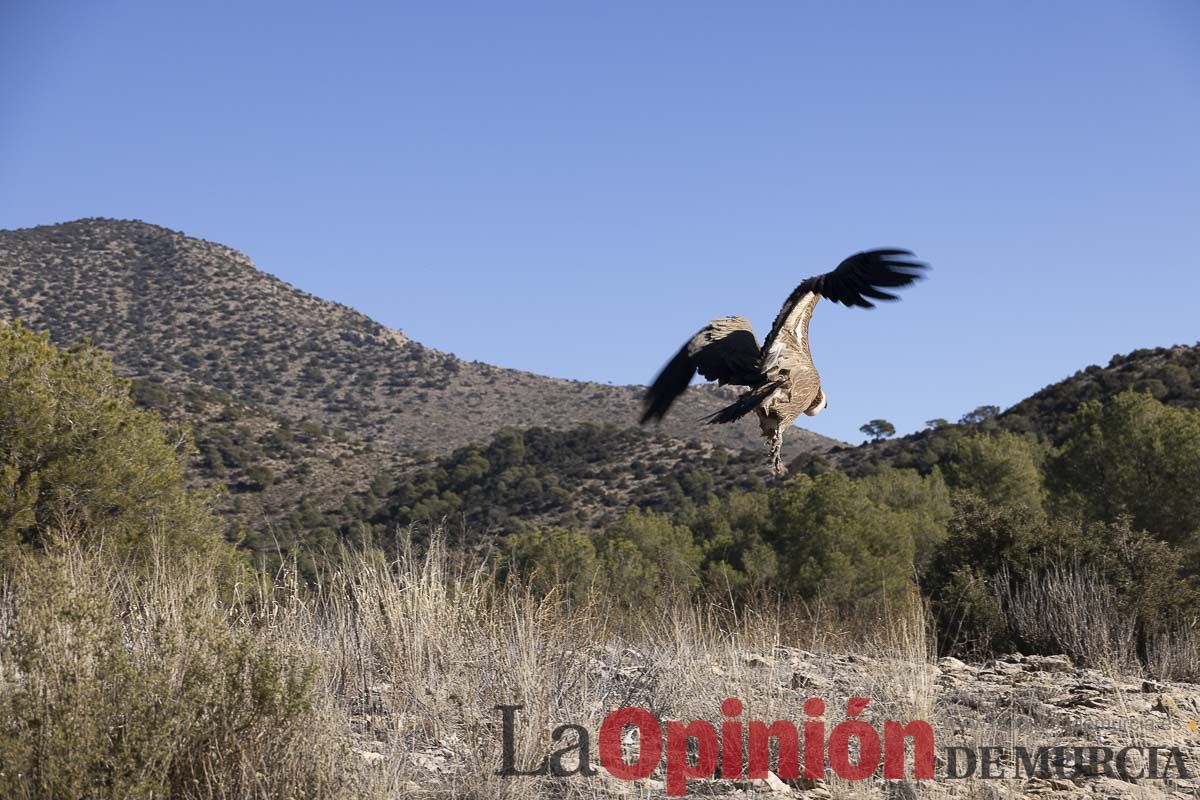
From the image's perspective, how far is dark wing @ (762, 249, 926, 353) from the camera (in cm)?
521

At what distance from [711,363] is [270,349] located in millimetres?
54734

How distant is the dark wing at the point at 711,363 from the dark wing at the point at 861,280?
18 cm

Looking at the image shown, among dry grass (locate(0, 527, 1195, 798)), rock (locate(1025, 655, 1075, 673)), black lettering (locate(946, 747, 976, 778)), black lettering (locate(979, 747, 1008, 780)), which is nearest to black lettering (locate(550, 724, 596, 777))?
dry grass (locate(0, 527, 1195, 798))

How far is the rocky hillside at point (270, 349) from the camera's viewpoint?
169ft

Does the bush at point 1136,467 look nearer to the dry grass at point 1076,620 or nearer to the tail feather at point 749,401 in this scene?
the dry grass at point 1076,620

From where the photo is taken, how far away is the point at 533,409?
55188 millimetres

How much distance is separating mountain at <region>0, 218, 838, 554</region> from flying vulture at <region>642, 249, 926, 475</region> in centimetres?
3008

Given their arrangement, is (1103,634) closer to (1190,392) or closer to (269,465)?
(1190,392)

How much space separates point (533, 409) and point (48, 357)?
41329 mm

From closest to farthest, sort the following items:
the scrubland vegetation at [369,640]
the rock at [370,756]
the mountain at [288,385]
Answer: the scrubland vegetation at [369,640]
the rock at [370,756]
the mountain at [288,385]

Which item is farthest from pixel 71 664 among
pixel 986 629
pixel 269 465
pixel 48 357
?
pixel 269 465

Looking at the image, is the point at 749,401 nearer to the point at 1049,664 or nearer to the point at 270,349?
the point at 1049,664

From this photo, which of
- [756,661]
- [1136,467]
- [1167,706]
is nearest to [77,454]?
[756,661]

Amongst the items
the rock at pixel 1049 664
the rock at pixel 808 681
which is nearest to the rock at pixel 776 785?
the rock at pixel 808 681
